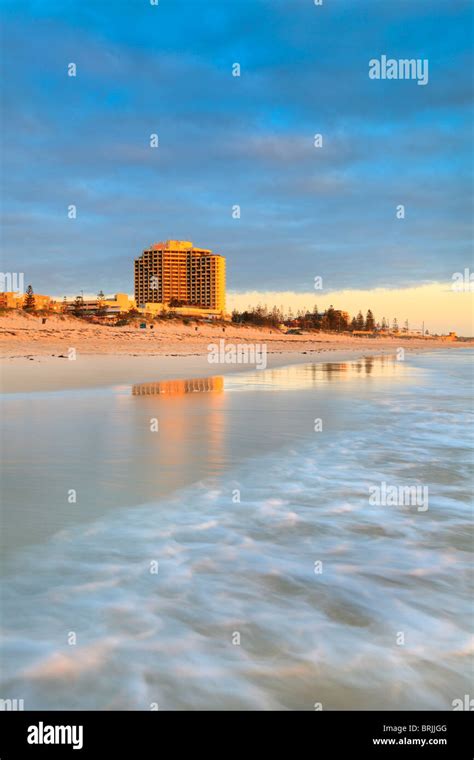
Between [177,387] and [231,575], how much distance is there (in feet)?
42.0

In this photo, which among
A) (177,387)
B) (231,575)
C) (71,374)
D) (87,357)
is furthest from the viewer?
(87,357)

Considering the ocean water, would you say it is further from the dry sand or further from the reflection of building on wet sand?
the dry sand

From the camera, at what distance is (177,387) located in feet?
54.3

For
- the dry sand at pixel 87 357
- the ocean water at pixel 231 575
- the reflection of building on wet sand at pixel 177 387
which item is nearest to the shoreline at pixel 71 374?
the dry sand at pixel 87 357

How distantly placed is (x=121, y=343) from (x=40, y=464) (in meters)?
36.4

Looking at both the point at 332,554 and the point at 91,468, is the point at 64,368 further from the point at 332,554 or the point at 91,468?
the point at 332,554

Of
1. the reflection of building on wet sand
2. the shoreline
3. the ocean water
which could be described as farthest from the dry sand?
the ocean water

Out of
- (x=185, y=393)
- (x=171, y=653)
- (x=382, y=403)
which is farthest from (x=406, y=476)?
(x=185, y=393)

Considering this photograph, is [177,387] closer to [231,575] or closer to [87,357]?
[231,575]

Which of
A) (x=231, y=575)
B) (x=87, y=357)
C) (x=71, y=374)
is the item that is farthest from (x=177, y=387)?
(x=87, y=357)

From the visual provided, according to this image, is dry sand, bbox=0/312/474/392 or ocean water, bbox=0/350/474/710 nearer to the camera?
ocean water, bbox=0/350/474/710

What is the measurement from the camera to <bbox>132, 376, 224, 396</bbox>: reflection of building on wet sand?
49.1 ft

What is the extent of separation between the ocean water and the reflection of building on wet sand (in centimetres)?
652

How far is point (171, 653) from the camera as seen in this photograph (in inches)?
116
